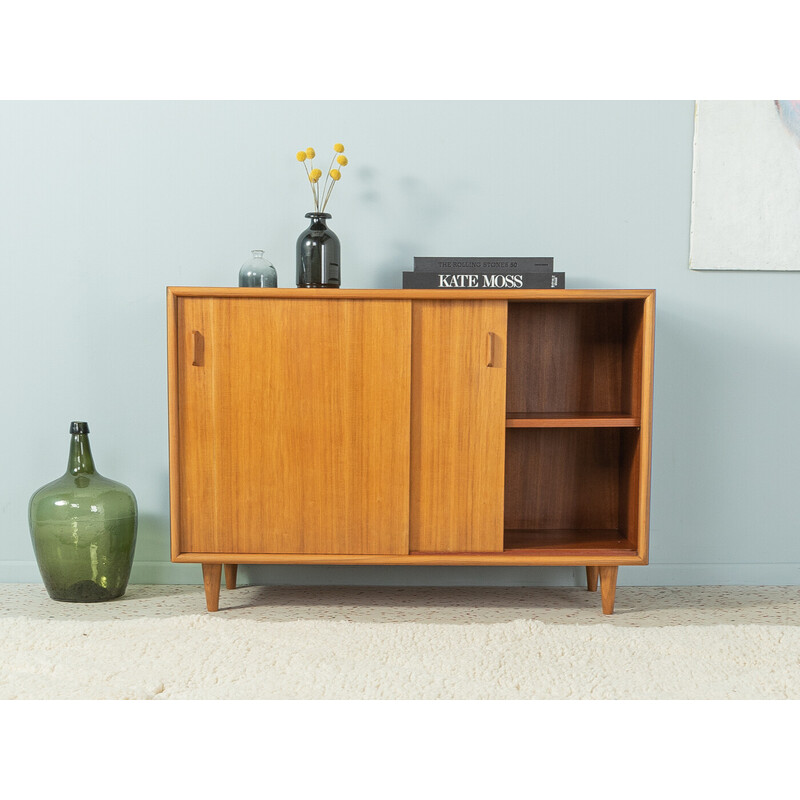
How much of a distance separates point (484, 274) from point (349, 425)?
1.85 feet

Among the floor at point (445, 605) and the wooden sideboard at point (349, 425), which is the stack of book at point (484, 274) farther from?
the floor at point (445, 605)

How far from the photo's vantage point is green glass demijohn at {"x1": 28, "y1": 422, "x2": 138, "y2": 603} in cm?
211

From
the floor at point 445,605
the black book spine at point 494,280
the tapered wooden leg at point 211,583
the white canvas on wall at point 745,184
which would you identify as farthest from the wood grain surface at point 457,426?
the white canvas on wall at point 745,184

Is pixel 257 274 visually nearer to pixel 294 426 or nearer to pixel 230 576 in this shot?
pixel 294 426

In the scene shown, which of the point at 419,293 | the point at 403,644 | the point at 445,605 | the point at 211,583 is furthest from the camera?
the point at 445,605

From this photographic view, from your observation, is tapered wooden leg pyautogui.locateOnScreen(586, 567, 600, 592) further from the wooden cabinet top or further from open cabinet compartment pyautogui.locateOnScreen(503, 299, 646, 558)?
the wooden cabinet top

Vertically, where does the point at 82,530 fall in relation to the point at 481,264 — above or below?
below

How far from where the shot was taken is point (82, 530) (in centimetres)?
211

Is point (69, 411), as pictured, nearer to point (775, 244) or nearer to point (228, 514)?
point (228, 514)

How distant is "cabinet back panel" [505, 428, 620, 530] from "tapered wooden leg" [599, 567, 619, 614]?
0.86 ft

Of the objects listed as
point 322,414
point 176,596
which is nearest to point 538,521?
point 322,414

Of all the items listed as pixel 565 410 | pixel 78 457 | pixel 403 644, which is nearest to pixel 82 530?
pixel 78 457

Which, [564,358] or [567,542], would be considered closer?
Answer: [567,542]

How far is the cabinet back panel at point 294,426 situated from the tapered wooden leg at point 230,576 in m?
0.32
